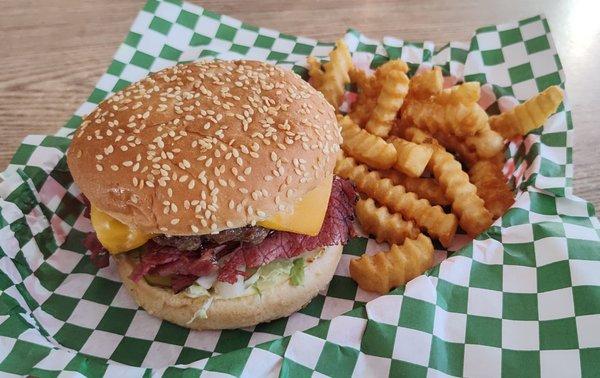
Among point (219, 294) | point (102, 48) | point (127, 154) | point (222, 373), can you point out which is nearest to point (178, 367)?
point (222, 373)

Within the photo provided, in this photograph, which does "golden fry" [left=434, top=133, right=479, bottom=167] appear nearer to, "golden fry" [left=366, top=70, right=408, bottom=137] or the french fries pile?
the french fries pile

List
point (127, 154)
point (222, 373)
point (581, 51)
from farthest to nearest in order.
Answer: point (581, 51) → point (127, 154) → point (222, 373)

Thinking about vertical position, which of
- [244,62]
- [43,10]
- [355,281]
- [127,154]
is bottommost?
[43,10]

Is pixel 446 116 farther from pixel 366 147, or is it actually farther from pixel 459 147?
pixel 366 147

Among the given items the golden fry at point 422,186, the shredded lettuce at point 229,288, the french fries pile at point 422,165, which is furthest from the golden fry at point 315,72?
the shredded lettuce at point 229,288

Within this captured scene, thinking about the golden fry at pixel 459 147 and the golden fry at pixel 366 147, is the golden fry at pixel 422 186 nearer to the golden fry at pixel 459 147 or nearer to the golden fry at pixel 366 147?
the golden fry at pixel 366 147

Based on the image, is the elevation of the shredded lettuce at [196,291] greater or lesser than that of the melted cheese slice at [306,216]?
lesser

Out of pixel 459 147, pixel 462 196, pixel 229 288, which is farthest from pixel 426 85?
pixel 229 288

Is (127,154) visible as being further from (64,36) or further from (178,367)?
(64,36)

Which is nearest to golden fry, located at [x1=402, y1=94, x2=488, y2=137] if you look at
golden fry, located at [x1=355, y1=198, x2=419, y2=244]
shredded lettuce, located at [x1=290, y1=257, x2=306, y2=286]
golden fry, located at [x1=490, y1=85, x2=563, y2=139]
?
golden fry, located at [x1=490, y1=85, x2=563, y2=139]
